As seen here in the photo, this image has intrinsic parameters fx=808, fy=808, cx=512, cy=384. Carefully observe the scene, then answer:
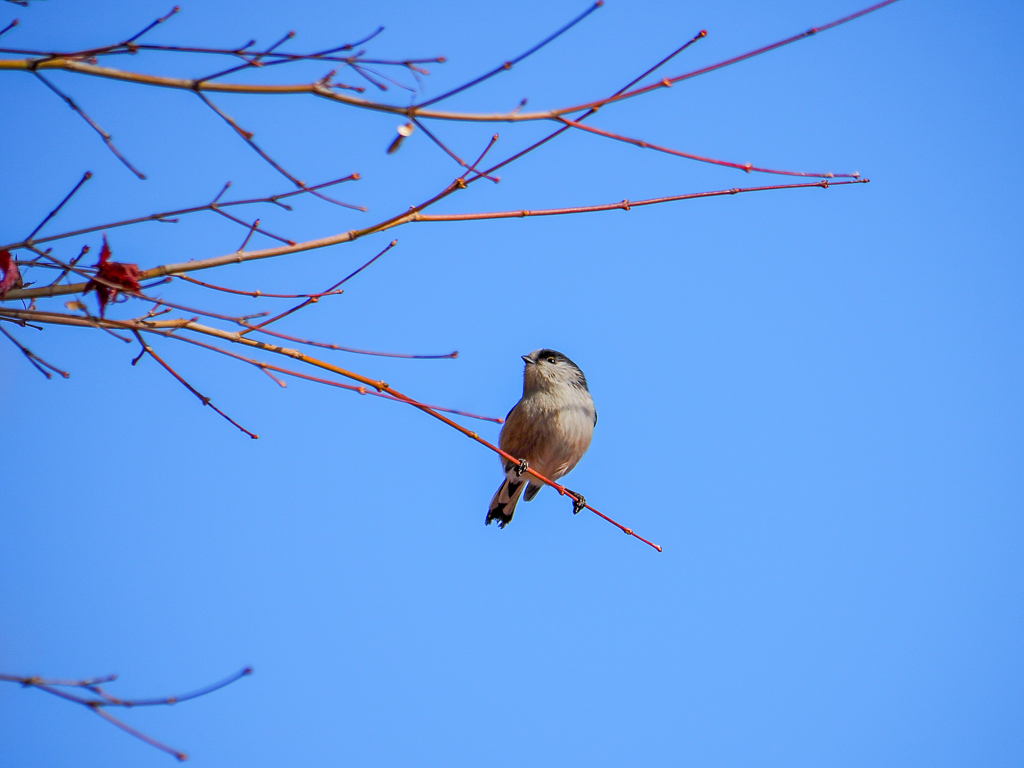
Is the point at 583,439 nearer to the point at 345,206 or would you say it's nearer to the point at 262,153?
the point at 345,206

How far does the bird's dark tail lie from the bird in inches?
15.4

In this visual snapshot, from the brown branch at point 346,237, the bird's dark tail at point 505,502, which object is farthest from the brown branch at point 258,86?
the bird's dark tail at point 505,502

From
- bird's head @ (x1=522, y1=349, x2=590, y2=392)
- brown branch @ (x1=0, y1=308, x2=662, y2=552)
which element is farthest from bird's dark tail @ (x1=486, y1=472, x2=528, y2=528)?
brown branch @ (x1=0, y1=308, x2=662, y2=552)

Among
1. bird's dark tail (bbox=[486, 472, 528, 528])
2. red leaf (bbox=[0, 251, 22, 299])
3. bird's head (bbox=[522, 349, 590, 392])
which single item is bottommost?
red leaf (bbox=[0, 251, 22, 299])

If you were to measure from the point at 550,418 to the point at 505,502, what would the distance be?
1.56 m

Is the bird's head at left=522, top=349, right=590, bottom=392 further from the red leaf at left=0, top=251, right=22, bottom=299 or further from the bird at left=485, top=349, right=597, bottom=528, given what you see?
the red leaf at left=0, top=251, right=22, bottom=299

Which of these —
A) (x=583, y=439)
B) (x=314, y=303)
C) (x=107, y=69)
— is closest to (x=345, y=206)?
(x=314, y=303)

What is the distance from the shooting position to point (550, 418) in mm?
7047

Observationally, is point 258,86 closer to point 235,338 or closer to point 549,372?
point 235,338

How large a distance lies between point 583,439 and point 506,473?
3.36 feet

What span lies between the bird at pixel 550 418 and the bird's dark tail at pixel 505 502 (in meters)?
0.39

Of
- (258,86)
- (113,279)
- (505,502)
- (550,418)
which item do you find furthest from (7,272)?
(505,502)

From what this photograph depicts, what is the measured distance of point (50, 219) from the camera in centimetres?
243

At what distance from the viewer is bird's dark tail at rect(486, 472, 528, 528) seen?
8.14 m
